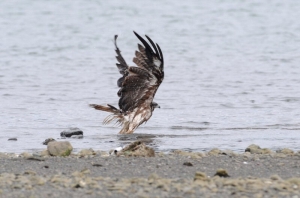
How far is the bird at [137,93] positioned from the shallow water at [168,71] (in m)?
0.25

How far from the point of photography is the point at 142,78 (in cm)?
1215

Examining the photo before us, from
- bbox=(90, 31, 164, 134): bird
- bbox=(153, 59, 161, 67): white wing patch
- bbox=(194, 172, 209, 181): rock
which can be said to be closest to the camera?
bbox=(194, 172, 209, 181): rock

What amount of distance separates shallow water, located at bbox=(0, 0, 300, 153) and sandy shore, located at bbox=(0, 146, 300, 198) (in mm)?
1860

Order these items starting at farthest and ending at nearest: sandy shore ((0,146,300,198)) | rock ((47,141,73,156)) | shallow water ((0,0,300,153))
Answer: shallow water ((0,0,300,153)) → rock ((47,141,73,156)) → sandy shore ((0,146,300,198))

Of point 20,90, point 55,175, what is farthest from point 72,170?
point 20,90

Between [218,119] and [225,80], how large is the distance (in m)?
4.70

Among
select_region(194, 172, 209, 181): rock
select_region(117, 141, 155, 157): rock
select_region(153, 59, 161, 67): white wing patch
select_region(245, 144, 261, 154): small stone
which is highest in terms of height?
select_region(153, 59, 161, 67): white wing patch

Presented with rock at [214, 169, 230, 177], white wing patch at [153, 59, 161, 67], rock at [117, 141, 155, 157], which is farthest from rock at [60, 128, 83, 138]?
rock at [214, 169, 230, 177]

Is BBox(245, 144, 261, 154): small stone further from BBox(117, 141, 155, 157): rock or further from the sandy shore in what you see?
BBox(117, 141, 155, 157): rock

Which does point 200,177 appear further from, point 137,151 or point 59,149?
point 59,149

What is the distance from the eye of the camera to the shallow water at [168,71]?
1247cm

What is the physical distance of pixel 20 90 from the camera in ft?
54.7

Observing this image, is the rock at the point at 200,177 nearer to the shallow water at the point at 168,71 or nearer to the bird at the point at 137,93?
the shallow water at the point at 168,71

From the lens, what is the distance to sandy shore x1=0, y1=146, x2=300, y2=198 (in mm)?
6988
